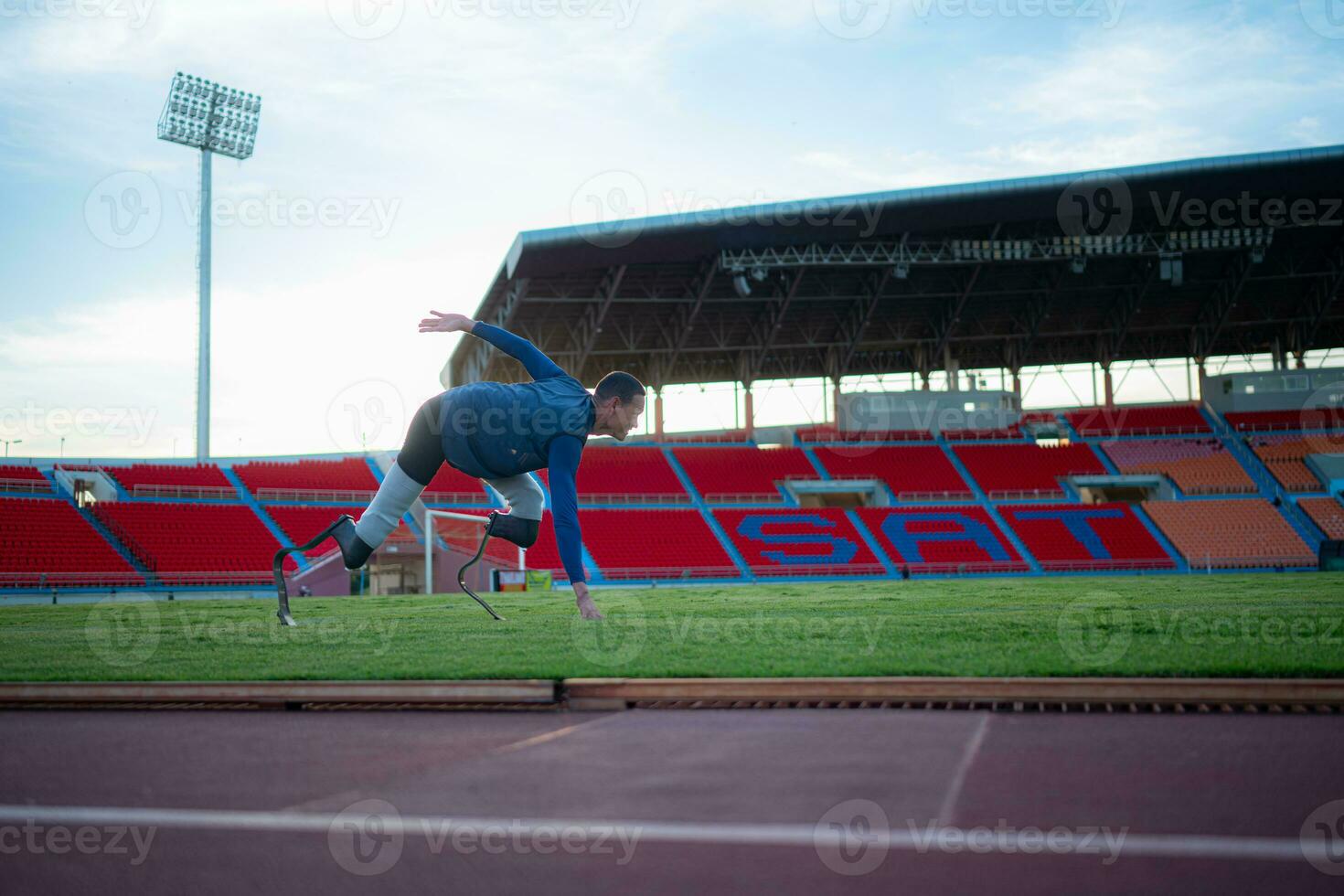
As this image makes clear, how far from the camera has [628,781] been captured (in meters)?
3.05

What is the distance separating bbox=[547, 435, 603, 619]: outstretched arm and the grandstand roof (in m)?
28.5

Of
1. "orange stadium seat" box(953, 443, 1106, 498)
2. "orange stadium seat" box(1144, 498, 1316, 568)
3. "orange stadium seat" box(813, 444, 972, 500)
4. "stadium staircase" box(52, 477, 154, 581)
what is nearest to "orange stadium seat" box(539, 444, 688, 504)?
"orange stadium seat" box(813, 444, 972, 500)

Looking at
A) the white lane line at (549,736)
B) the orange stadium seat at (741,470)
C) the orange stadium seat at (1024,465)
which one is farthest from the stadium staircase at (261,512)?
the orange stadium seat at (1024,465)

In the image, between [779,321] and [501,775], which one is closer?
[501,775]

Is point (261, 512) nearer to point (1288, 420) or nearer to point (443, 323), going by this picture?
point (443, 323)

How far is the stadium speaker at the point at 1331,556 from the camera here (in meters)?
→ 28.8

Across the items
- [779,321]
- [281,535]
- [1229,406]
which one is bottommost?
[281,535]

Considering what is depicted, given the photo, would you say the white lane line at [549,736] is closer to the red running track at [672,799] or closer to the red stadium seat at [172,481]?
the red running track at [672,799]

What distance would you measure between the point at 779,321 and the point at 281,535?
21.2 meters

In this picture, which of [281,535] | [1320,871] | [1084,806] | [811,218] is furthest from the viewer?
[811,218]

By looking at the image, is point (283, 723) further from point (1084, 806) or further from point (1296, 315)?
point (1296, 315)

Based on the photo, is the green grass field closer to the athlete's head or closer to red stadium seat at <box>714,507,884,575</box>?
the athlete's head

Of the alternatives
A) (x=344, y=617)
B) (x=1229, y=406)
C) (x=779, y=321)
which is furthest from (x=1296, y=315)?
(x=344, y=617)

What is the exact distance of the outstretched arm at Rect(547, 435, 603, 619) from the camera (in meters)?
6.05
